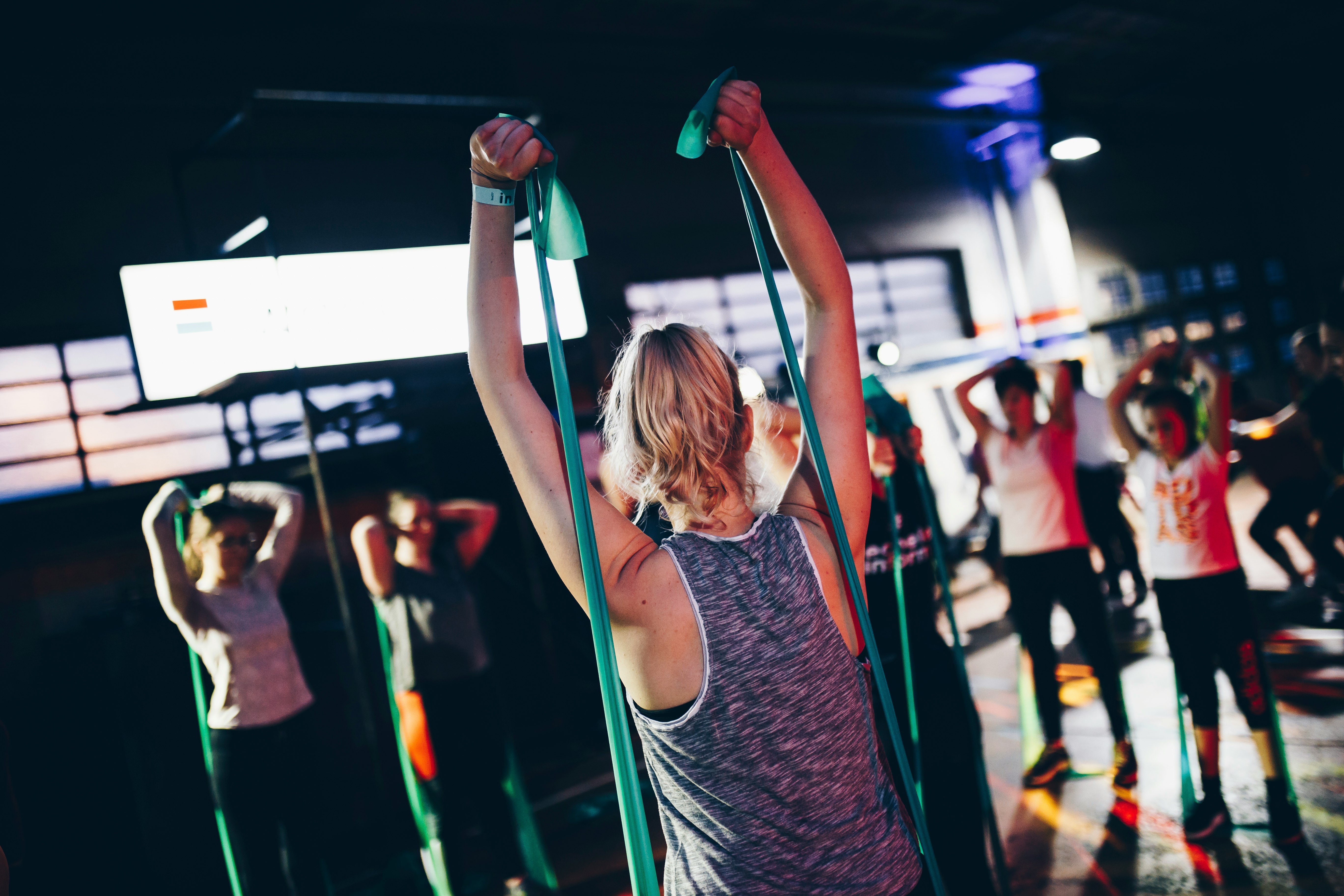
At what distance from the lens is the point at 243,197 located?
15.9ft

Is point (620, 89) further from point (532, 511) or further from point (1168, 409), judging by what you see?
point (532, 511)

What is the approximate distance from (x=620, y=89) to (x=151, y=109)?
128 inches

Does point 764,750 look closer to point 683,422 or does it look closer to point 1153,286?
point 683,422

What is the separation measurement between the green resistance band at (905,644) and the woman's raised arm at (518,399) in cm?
161

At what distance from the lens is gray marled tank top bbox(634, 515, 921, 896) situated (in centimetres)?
85

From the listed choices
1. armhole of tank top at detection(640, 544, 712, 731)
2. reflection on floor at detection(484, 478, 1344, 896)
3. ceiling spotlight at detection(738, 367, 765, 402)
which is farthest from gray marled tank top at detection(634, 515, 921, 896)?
reflection on floor at detection(484, 478, 1344, 896)

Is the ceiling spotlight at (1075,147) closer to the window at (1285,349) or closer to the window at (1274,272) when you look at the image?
the window at (1285,349)

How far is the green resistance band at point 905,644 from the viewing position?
228 centimetres

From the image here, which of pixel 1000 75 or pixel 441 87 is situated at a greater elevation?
pixel 1000 75

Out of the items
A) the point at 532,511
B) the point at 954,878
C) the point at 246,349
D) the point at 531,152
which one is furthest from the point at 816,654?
the point at 246,349

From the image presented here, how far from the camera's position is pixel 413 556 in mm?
3445

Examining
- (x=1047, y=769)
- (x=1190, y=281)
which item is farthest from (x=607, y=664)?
(x=1190, y=281)

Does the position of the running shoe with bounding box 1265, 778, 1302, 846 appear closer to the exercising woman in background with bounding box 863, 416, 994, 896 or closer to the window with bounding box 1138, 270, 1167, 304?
the exercising woman in background with bounding box 863, 416, 994, 896

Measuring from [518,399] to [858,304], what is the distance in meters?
7.25
